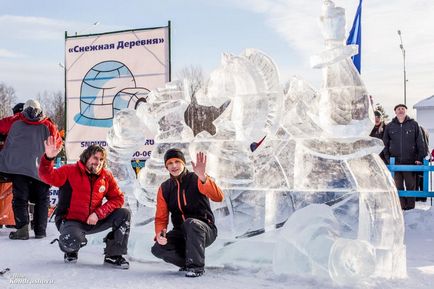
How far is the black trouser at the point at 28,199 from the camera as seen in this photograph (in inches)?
252

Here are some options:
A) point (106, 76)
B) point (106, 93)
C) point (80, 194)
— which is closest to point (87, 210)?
point (80, 194)

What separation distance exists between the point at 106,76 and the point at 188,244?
643cm

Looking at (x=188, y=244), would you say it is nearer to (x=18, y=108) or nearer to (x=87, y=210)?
(x=87, y=210)

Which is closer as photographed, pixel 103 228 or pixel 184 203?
pixel 184 203

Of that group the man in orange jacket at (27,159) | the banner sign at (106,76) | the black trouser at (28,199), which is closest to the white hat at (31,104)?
the man in orange jacket at (27,159)

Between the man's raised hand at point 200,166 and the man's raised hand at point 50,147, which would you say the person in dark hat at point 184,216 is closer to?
the man's raised hand at point 200,166

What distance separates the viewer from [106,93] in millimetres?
10219

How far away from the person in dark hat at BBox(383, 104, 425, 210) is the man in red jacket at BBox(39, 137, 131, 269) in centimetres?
489

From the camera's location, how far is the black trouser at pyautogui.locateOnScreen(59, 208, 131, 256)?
4.77m

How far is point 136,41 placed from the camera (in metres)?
9.88

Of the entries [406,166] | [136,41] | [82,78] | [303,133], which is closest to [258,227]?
[303,133]

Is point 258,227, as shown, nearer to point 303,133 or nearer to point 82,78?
point 303,133

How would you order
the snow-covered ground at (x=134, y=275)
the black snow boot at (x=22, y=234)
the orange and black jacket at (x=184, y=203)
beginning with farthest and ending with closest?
the black snow boot at (x=22, y=234) < the orange and black jacket at (x=184, y=203) < the snow-covered ground at (x=134, y=275)

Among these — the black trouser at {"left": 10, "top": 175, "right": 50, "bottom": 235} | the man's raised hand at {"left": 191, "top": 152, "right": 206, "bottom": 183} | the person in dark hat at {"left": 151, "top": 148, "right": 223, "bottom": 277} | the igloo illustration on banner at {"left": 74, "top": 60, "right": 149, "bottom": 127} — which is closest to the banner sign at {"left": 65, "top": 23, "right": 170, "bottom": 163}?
the igloo illustration on banner at {"left": 74, "top": 60, "right": 149, "bottom": 127}
